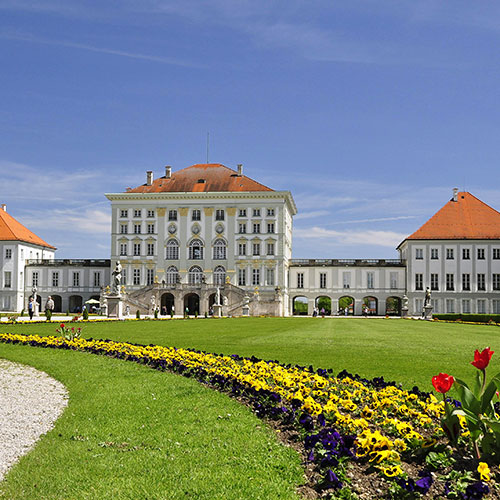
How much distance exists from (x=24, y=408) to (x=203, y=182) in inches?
2365

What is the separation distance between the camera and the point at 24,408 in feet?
28.4

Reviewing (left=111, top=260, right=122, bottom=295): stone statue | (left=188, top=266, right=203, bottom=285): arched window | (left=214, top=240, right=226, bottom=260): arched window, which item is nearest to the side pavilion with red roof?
(left=214, top=240, right=226, bottom=260): arched window

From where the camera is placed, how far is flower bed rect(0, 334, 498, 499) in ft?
15.9

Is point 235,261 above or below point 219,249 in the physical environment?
below

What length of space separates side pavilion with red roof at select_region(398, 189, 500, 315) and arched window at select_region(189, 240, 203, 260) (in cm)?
2273

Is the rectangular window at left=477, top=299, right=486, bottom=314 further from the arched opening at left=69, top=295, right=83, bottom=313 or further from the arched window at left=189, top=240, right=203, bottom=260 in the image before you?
the arched opening at left=69, top=295, right=83, bottom=313

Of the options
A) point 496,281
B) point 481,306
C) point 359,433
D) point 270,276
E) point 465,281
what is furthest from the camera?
point 270,276

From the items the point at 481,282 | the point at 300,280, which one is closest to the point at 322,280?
the point at 300,280

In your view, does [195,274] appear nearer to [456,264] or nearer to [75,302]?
[75,302]

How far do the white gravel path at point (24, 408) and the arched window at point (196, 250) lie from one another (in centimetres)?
5341

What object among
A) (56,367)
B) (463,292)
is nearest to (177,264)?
(463,292)

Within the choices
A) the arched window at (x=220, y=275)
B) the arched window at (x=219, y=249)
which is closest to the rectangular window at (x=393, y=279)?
the arched window at (x=220, y=275)

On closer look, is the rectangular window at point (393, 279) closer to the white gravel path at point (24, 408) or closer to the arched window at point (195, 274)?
the arched window at point (195, 274)

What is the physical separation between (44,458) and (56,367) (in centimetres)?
715
